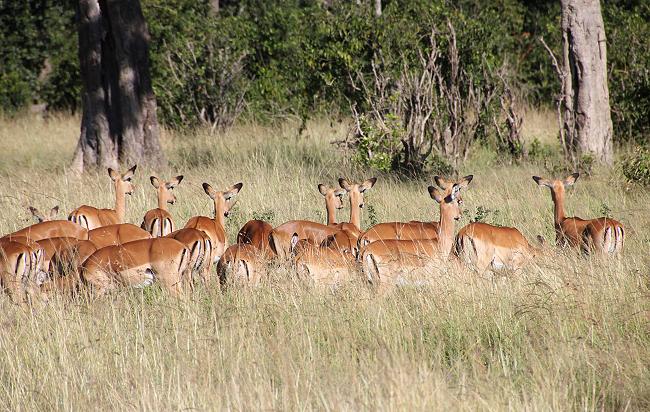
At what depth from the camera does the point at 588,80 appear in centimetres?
1164

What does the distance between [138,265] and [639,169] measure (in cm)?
539

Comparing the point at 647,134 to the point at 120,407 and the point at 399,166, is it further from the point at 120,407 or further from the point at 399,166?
the point at 120,407

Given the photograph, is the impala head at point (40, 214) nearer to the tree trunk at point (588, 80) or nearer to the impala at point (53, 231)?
the impala at point (53, 231)

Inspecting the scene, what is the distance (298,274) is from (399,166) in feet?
16.0

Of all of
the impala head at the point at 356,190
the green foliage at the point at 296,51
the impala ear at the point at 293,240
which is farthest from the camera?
the green foliage at the point at 296,51

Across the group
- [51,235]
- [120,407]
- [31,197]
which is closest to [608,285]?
[120,407]

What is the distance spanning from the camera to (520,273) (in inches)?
257

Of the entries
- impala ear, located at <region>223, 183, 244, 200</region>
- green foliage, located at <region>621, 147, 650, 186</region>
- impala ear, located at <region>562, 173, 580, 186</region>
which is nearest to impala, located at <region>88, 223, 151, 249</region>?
impala ear, located at <region>223, 183, 244, 200</region>

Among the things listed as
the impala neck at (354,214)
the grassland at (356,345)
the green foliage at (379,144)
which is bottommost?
the grassland at (356,345)

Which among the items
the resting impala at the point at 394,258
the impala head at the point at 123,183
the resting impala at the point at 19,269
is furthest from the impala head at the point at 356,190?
the resting impala at the point at 19,269

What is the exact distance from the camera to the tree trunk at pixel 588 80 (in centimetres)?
1157

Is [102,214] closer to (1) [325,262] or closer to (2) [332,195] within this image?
(2) [332,195]

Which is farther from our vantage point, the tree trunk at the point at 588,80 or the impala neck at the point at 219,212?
the tree trunk at the point at 588,80

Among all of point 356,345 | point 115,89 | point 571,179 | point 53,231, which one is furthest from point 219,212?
point 115,89
